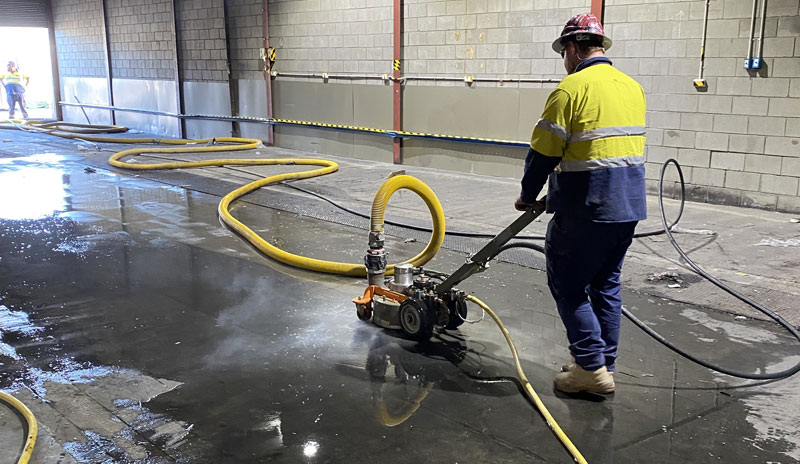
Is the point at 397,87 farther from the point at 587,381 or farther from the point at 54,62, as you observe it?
the point at 54,62

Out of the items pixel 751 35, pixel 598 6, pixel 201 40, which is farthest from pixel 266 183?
pixel 201 40

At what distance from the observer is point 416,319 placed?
3943 mm

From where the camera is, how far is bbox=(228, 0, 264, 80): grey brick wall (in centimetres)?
1389

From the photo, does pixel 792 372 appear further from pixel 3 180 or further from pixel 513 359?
pixel 3 180

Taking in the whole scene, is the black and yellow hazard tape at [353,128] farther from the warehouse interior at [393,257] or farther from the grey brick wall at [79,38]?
the grey brick wall at [79,38]

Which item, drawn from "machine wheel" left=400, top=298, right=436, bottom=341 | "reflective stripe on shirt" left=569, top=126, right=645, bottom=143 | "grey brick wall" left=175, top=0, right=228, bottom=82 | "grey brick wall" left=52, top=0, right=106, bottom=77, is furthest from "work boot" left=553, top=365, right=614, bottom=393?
"grey brick wall" left=52, top=0, right=106, bottom=77

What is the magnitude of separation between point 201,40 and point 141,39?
9.48 feet

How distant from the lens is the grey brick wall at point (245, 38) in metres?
13.9

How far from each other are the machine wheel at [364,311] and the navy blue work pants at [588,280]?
1.35m

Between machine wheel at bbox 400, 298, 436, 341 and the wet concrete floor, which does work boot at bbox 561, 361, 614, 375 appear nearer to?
the wet concrete floor

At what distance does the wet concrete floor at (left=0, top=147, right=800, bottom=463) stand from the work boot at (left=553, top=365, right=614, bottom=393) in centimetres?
6

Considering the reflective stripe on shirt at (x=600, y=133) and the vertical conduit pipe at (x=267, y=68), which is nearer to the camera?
the reflective stripe on shirt at (x=600, y=133)

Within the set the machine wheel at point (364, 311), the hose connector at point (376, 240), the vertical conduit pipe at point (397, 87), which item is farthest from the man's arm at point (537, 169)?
the vertical conduit pipe at point (397, 87)

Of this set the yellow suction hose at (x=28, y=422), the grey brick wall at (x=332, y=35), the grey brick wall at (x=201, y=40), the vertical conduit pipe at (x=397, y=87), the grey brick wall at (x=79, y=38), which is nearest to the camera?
the yellow suction hose at (x=28, y=422)
